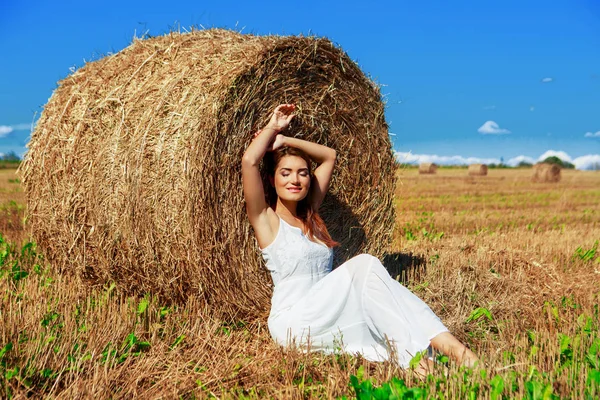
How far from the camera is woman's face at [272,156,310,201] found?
4.52m

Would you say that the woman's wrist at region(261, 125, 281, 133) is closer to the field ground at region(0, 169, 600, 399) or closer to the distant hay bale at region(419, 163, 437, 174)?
the field ground at region(0, 169, 600, 399)

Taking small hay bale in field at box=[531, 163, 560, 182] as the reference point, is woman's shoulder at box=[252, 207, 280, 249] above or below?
below

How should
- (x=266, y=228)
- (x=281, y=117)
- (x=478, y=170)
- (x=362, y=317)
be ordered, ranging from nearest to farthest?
(x=362, y=317) → (x=266, y=228) → (x=281, y=117) → (x=478, y=170)

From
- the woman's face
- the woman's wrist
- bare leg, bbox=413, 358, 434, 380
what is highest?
the woman's wrist

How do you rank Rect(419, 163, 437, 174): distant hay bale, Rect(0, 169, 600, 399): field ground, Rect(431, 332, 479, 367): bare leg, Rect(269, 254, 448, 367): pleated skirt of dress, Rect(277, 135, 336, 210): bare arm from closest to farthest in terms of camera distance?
Rect(0, 169, 600, 399): field ground, Rect(431, 332, 479, 367): bare leg, Rect(269, 254, 448, 367): pleated skirt of dress, Rect(277, 135, 336, 210): bare arm, Rect(419, 163, 437, 174): distant hay bale

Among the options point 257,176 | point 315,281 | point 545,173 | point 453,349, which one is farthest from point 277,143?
point 545,173

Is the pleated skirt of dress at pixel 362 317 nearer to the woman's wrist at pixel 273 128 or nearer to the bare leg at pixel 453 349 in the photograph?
the bare leg at pixel 453 349

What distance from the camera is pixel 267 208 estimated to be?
4.47 metres

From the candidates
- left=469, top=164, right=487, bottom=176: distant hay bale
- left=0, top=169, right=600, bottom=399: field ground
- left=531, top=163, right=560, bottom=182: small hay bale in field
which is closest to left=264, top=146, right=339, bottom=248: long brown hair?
left=0, top=169, right=600, bottom=399: field ground

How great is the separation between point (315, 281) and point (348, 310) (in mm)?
471

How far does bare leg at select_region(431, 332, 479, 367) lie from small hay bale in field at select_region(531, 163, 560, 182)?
20598 mm

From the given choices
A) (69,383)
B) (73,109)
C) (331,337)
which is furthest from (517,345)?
(73,109)

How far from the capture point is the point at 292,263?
14.2 feet

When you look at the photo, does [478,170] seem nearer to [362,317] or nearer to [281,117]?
[281,117]
